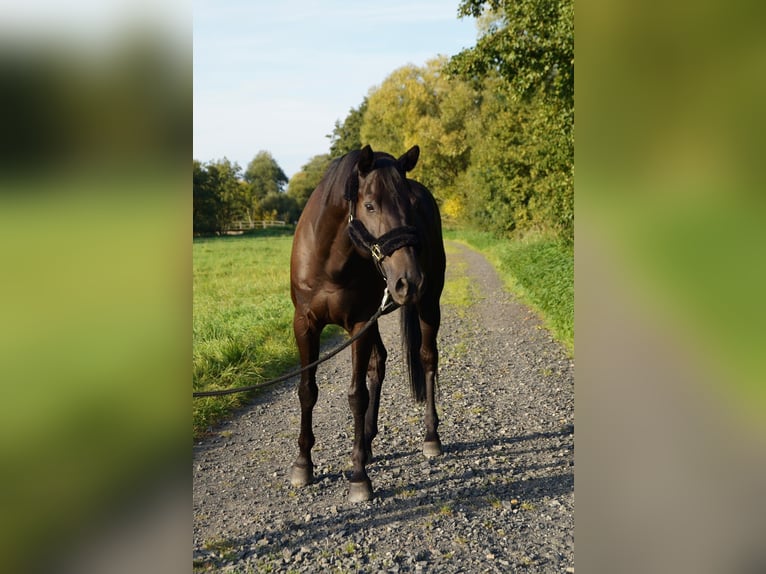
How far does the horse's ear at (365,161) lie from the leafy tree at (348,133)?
66.4 metres

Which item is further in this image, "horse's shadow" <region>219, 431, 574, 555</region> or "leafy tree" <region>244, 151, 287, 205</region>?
"leafy tree" <region>244, 151, 287, 205</region>

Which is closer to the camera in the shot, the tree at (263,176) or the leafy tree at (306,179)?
the leafy tree at (306,179)

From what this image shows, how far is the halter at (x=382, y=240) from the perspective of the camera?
3.63m

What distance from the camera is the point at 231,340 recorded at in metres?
8.41

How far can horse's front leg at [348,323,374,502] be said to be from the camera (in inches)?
172

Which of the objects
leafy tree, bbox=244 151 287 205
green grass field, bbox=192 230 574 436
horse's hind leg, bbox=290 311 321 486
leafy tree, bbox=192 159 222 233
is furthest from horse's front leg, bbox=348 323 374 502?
leafy tree, bbox=244 151 287 205

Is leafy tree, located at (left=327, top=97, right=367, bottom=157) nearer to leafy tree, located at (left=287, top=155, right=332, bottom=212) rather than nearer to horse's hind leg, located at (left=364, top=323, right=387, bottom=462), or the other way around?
leafy tree, located at (left=287, top=155, right=332, bottom=212)

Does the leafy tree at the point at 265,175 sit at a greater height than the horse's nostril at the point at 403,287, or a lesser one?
greater

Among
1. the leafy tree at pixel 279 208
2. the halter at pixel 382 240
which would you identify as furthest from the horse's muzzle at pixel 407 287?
the leafy tree at pixel 279 208

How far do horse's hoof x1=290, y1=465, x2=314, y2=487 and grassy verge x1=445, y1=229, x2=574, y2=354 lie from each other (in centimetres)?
538

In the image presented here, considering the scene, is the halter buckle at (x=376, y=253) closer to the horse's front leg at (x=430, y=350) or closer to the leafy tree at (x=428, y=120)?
the horse's front leg at (x=430, y=350)
